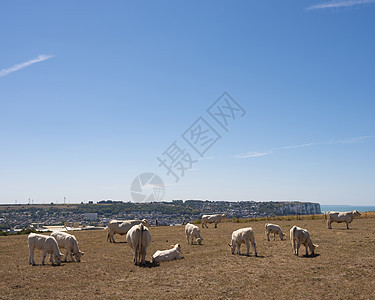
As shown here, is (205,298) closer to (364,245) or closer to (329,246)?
(329,246)

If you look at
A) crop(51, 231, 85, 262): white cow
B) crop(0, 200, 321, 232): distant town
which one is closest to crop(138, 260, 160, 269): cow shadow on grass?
crop(51, 231, 85, 262): white cow

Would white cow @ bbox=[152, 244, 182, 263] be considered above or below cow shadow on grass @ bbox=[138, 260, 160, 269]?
above

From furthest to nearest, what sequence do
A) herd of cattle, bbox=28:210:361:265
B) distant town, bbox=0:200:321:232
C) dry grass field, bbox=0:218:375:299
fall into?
distant town, bbox=0:200:321:232
herd of cattle, bbox=28:210:361:265
dry grass field, bbox=0:218:375:299

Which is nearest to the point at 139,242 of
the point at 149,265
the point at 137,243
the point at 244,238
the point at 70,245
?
the point at 137,243

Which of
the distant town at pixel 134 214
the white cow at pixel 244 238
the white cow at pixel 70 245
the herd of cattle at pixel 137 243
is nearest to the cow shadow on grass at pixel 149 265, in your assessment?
the herd of cattle at pixel 137 243

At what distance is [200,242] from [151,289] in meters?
12.1

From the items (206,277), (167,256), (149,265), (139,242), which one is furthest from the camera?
(167,256)

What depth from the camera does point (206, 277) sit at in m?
12.9

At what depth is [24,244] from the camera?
24.9 m

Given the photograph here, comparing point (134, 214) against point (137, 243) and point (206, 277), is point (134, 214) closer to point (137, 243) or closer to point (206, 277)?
point (137, 243)

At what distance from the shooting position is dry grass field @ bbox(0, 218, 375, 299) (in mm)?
10730

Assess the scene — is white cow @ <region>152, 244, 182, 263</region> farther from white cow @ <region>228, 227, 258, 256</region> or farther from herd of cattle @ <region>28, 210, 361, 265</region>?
white cow @ <region>228, 227, 258, 256</region>

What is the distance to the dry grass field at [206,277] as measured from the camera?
10730mm

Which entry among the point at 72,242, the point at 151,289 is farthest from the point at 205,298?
the point at 72,242
